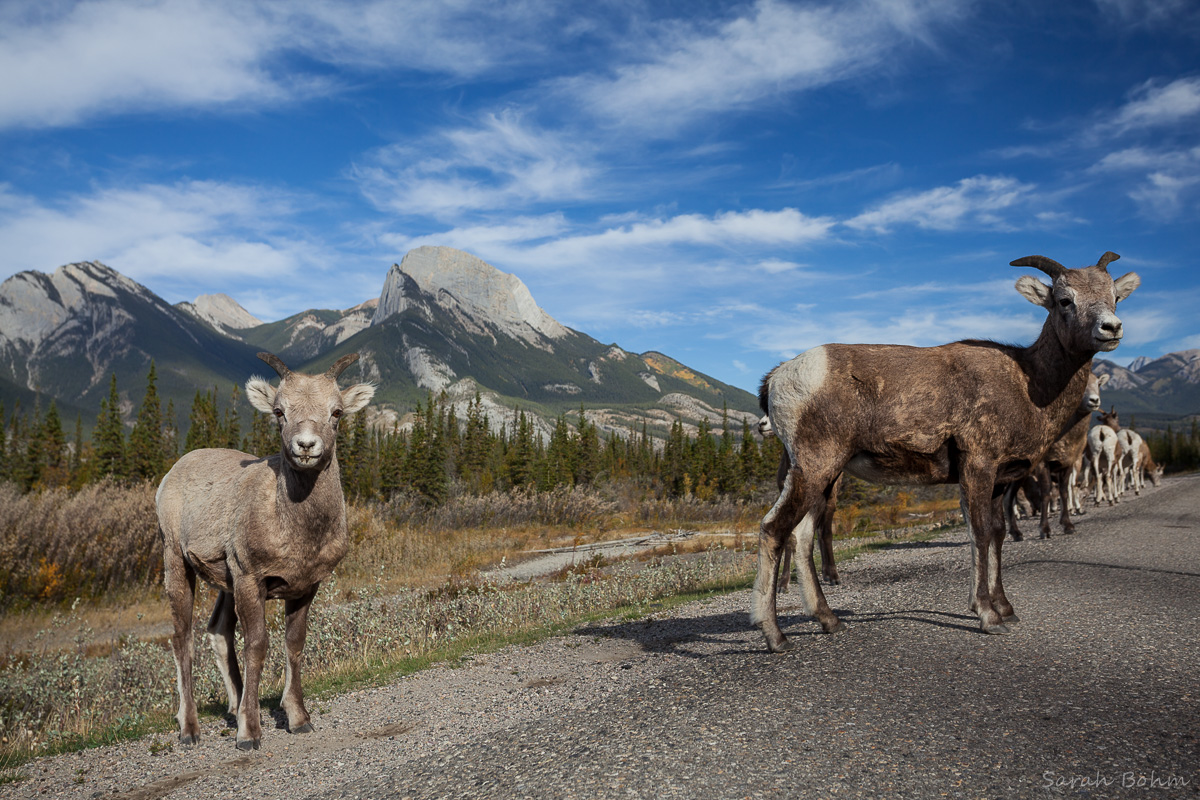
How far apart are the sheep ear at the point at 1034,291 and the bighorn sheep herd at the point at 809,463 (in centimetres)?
1

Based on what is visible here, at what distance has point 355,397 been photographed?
621 cm

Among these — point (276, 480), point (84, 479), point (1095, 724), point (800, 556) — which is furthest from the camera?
point (84, 479)

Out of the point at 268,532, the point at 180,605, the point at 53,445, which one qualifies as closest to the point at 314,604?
the point at 180,605

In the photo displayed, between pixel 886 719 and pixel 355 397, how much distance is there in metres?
4.98

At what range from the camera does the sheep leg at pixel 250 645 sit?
5645 millimetres

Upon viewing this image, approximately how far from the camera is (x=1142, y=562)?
36.2 feet

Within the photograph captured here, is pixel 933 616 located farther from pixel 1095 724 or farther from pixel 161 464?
pixel 161 464

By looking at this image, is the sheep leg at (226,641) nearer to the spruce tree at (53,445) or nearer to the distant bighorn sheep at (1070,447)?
the distant bighorn sheep at (1070,447)

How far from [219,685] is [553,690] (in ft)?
17.5

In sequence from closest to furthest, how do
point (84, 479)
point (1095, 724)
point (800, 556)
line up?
point (1095, 724) → point (800, 556) → point (84, 479)

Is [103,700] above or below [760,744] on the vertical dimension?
below

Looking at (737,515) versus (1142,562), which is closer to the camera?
(1142,562)

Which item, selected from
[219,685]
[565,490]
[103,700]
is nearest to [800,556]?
[219,685]

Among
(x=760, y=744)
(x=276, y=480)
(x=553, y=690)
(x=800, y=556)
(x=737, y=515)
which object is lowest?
(x=737, y=515)
